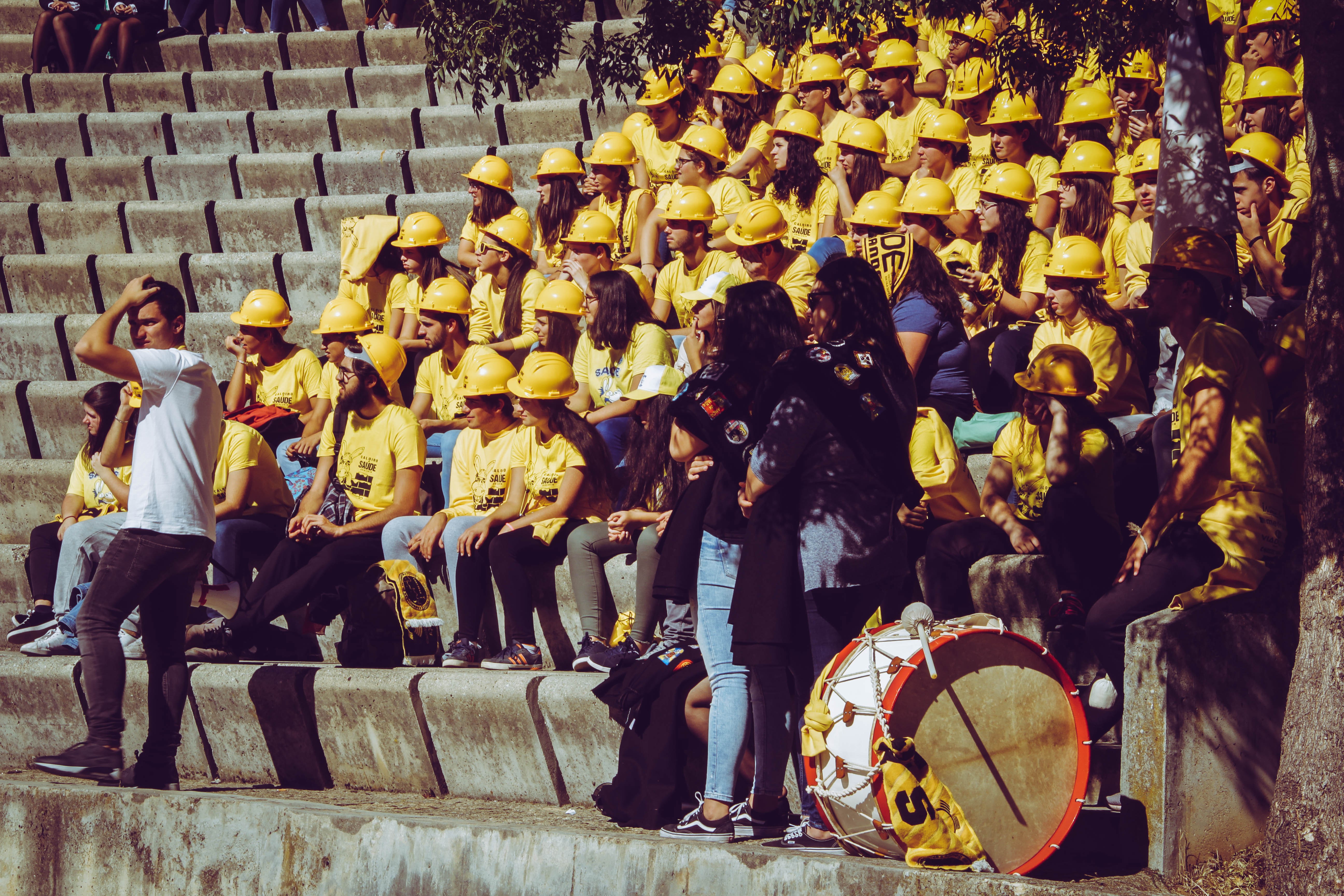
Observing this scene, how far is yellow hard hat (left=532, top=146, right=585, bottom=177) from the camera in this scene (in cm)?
1121

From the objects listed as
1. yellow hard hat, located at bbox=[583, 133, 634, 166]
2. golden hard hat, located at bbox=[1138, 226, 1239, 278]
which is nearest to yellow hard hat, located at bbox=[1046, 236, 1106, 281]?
golden hard hat, located at bbox=[1138, 226, 1239, 278]

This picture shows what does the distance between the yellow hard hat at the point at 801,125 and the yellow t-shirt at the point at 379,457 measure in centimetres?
359

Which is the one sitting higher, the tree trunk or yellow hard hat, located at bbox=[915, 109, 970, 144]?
yellow hard hat, located at bbox=[915, 109, 970, 144]

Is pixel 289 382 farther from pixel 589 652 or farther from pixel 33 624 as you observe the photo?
pixel 589 652

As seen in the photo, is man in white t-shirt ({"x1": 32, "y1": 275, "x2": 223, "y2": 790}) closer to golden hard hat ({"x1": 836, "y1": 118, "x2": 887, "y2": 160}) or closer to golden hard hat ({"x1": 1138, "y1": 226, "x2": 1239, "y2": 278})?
golden hard hat ({"x1": 1138, "y1": 226, "x2": 1239, "y2": 278})

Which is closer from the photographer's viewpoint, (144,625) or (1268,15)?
(144,625)

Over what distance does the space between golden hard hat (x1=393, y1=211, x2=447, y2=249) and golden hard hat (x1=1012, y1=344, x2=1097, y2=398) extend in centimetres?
541

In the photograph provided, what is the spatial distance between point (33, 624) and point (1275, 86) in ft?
26.4

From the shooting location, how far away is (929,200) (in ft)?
29.9

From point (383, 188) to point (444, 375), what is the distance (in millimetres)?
4306

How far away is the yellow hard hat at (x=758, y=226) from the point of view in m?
8.81

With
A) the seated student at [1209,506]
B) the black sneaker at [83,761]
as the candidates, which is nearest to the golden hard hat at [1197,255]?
the seated student at [1209,506]

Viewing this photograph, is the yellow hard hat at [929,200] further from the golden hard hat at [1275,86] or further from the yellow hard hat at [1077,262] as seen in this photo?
the golden hard hat at [1275,86]

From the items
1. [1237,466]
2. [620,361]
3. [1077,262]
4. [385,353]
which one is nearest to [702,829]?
[1237,466]
